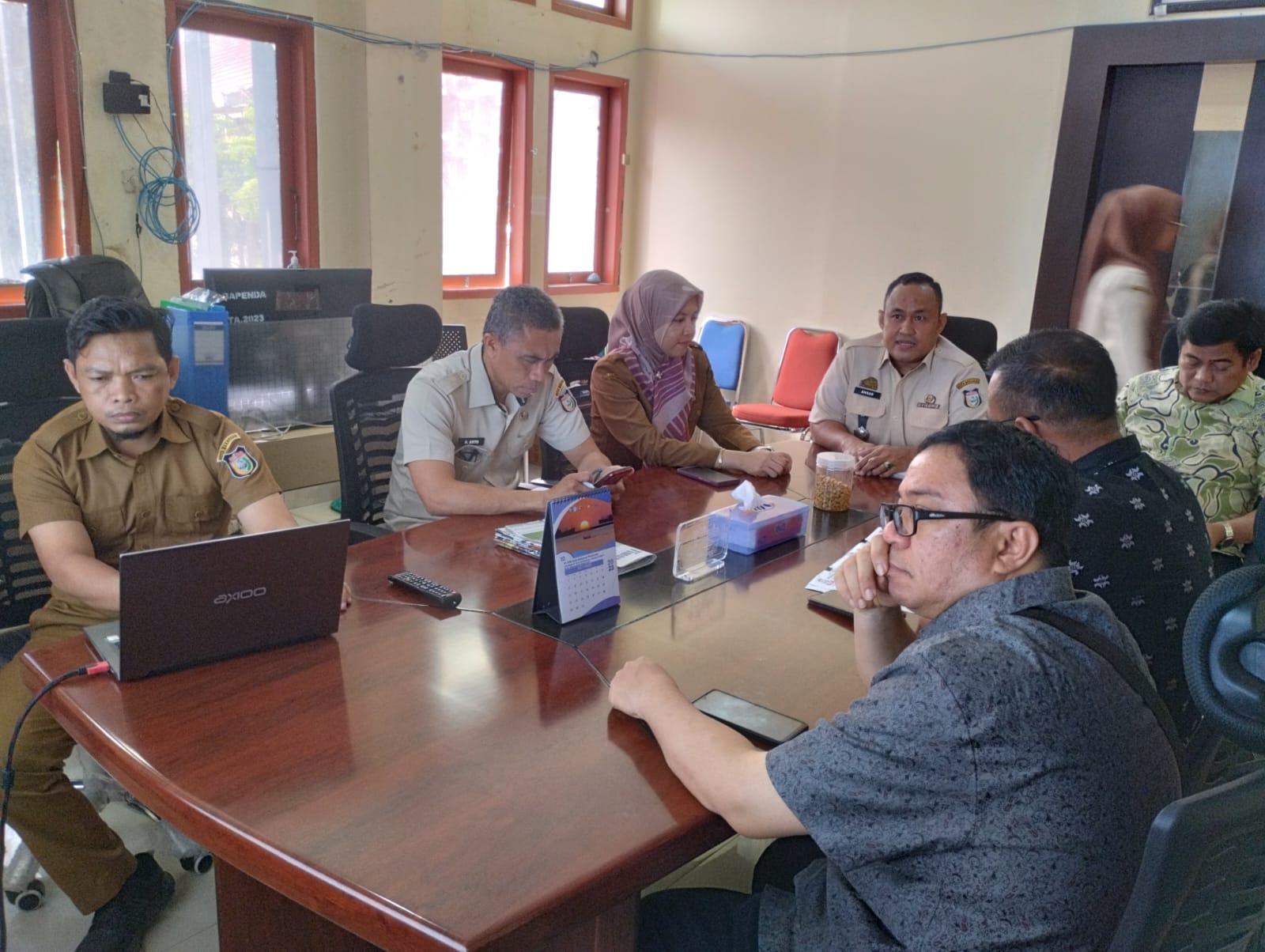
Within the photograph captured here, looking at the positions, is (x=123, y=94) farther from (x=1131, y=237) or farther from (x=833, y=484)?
(x=1131, y=237)

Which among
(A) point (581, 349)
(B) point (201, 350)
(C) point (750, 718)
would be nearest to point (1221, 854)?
(C) point (750, 718)

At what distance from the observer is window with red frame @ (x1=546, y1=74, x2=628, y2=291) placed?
18.7 ft

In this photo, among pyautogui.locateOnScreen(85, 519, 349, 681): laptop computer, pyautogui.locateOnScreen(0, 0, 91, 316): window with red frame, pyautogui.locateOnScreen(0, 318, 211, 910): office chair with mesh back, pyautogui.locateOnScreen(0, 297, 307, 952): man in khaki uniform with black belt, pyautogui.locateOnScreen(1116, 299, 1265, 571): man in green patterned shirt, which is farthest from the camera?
pyautogui.locateOnScreen(0, 0, 91, 316): window with red frame

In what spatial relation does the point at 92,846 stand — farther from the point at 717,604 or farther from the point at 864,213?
the point at 864,213

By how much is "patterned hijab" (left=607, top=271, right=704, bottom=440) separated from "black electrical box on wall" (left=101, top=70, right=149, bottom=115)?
213 cm

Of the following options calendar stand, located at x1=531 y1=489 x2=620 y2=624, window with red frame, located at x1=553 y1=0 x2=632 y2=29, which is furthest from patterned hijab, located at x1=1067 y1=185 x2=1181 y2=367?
calendar stand, located at x1=531 y1=489 x2=620 y2=624

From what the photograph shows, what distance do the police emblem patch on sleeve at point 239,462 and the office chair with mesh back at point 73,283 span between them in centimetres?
154

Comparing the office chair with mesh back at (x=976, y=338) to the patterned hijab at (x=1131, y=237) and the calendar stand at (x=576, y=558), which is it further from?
the calendar stand at (x=576, y=558)

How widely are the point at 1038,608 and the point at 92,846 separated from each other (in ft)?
5.55

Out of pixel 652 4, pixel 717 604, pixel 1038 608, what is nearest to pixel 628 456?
pixel 717 604

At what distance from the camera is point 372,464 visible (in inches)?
105

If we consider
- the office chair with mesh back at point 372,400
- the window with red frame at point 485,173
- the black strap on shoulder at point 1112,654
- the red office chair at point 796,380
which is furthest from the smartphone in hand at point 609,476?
the window with red frame at point 485,173

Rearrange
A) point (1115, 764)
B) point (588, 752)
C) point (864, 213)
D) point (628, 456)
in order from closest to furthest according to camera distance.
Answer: point (1115, 764) < point (588, 752) < point (628, 456) < point (864, 213)

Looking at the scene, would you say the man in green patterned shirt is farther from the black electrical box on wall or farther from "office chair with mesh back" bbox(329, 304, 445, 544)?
the black electrical box on wall
